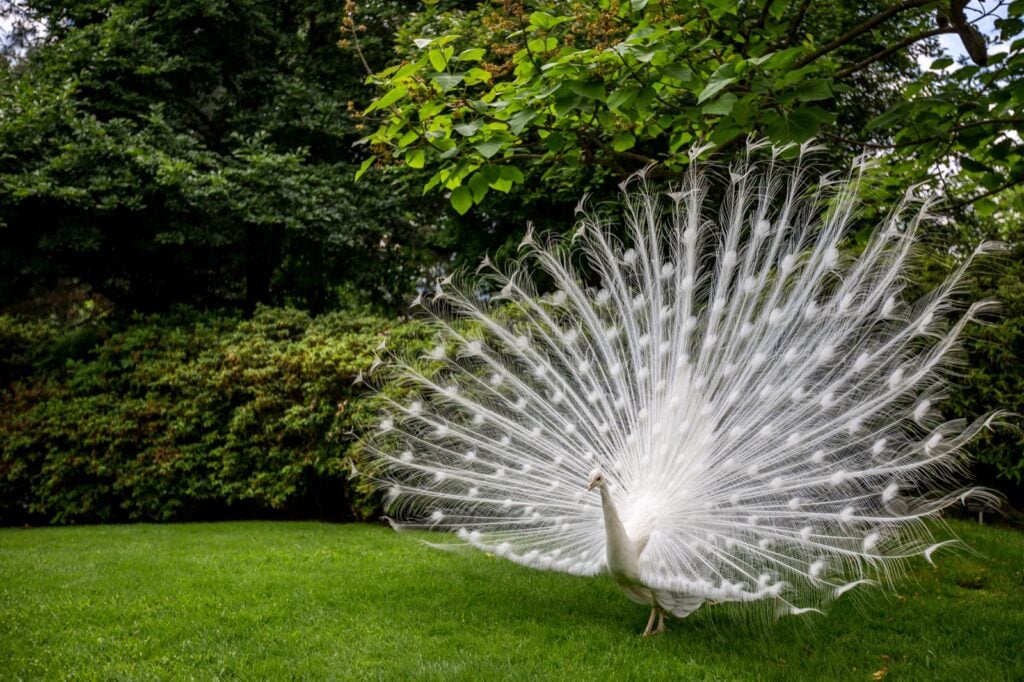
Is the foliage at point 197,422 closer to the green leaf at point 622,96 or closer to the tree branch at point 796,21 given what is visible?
the tree branch at point 796,21

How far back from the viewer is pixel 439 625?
4930 mm

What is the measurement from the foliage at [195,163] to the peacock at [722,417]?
23.4 feet

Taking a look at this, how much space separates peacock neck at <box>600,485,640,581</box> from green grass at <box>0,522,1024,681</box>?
0.44 m

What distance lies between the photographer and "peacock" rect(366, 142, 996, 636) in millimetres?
4160

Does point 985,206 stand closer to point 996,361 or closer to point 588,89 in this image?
point 996,361

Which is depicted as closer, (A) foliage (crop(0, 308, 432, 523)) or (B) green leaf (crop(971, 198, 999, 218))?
(B) green leaf (crop(971, 198, 999, 218))

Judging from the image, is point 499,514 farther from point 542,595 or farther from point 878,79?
point 878,79

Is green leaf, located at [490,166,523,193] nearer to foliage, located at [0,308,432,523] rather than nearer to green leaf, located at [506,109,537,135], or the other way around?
green leaf, located at [506,109,537,135]

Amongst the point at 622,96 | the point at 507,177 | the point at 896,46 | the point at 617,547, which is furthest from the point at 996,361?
the point at 622,96

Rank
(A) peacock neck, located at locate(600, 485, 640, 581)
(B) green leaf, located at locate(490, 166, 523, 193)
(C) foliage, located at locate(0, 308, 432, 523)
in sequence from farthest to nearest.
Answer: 1. (C) foliage, located at locate(0, 308, 432, 523)
2. (B) green leaf, located at locate(490, 166, 523, 193)
3. (A) peacock neck, located at locate(600, 485, 640, 581)

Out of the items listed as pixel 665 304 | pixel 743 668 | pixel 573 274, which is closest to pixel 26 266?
pixel 573 274

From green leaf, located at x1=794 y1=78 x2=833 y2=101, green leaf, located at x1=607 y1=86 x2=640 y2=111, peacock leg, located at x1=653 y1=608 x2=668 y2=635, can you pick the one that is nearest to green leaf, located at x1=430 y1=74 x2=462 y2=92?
green leaf, located at x1=607 y1=86 x2=640 y2=111

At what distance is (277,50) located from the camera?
1385cm

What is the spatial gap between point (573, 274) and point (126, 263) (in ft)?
32.9
